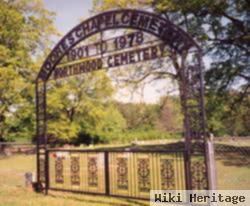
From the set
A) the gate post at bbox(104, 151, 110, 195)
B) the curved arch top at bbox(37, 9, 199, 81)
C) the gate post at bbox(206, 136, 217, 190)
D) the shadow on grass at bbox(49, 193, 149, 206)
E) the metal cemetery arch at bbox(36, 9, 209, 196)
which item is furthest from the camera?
the gate post at bbox(104, 151, 110, 195)

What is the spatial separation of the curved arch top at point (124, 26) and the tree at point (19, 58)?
58.1 ft

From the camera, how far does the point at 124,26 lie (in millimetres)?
9914

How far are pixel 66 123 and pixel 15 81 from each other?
7793mm

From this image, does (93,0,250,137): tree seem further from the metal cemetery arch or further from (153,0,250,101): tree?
the metal cemetery arch

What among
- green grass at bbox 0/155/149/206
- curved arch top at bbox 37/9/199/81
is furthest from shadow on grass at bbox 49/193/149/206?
curved arch top at bbox 37/9/199/81

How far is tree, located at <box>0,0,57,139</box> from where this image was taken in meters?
29.0

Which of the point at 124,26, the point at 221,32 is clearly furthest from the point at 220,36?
the point at 124,26

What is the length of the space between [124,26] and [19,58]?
2232cm

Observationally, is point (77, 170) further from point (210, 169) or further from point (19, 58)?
point (19, 58)

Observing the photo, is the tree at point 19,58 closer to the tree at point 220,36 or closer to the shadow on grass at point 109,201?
the tree at point 220,36

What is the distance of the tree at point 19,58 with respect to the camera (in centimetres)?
2897

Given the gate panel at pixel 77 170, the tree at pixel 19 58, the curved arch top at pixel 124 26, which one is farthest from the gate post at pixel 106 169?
the tree at pixel 19 58

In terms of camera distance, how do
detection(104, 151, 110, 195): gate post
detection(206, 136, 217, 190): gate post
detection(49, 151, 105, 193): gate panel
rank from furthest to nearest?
detection(49, 151, 105, 193): gate panel < detection(104, 151, 110, 195): gate post < detection(206, 136, 217, 190): gate post

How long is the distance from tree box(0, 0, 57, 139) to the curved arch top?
697 inches
